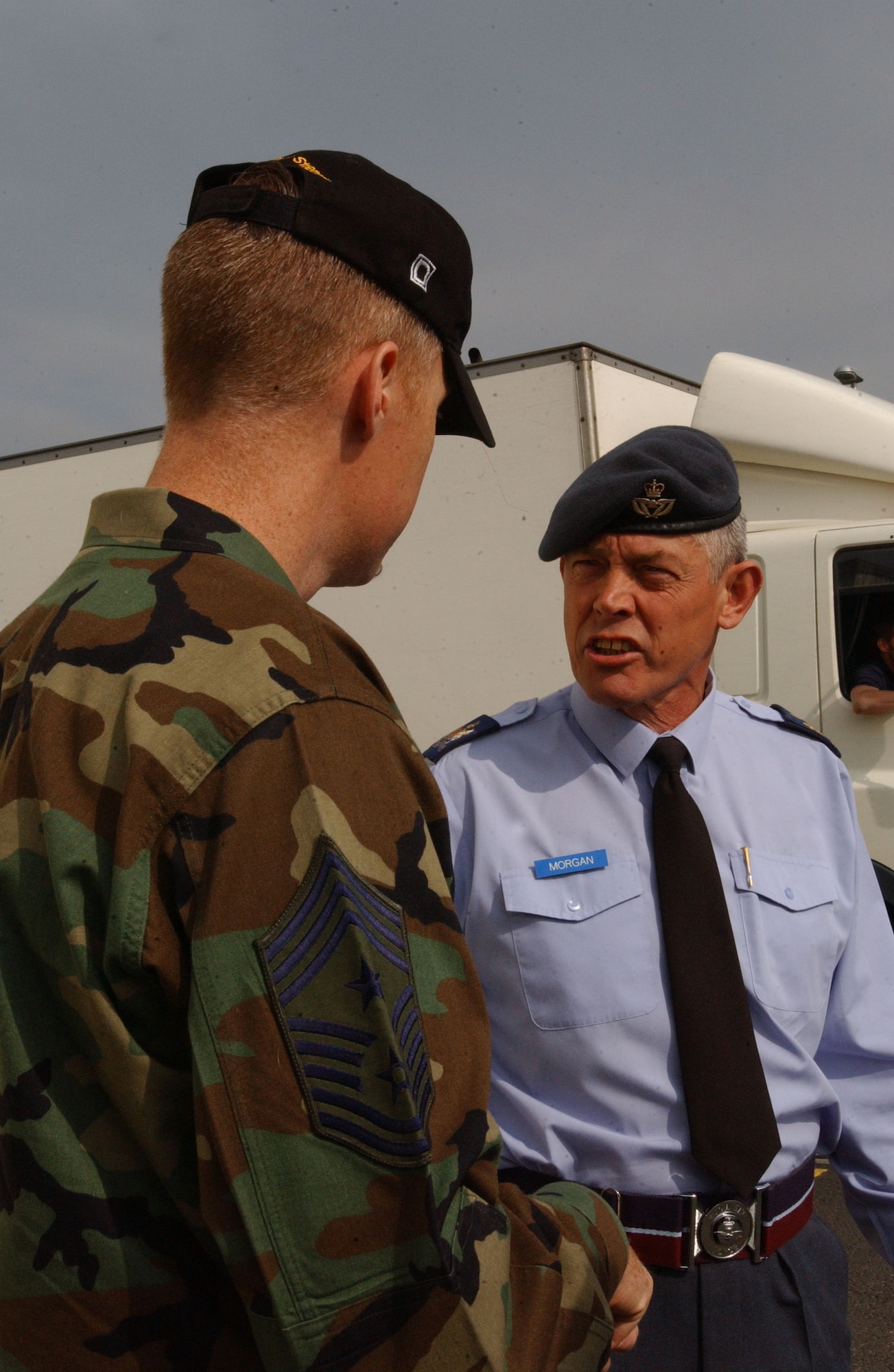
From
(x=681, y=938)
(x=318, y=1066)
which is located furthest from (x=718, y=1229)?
(x=318, y=1066)

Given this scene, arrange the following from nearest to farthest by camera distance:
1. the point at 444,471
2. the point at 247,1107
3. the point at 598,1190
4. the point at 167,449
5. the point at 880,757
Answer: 1. the point at 247,1107
2. the point at 167,449
3. the point at 598,1190
4. the point at 880,757
5. the point at 444,471

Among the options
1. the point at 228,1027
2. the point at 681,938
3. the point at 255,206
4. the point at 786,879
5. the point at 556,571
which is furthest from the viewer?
the point at 556,571

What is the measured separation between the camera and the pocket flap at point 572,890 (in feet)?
5.53

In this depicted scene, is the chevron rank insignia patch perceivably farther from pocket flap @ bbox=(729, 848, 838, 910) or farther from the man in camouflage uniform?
pocket flap @ bbox=(729, 848, 838, 910)

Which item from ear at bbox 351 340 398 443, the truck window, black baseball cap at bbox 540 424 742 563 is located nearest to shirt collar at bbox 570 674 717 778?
black baseball cap at bbox 540 424 742 563

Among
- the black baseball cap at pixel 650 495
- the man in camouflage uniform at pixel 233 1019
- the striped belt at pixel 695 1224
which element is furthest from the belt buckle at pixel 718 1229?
the black baseball cap at pixel 650 495

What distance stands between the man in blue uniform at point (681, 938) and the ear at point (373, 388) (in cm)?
84

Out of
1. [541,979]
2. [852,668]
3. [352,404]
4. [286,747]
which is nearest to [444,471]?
[852,668]

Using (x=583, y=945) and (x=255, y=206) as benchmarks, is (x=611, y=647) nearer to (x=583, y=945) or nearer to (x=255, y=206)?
(x=583, y=945)

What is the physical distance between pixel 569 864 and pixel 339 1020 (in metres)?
0.97

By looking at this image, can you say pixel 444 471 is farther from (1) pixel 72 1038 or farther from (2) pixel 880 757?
(1) pixel 72 1038

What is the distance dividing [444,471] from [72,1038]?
4305 mm

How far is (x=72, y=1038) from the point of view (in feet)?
2.74

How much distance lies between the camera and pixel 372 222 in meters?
1.10
